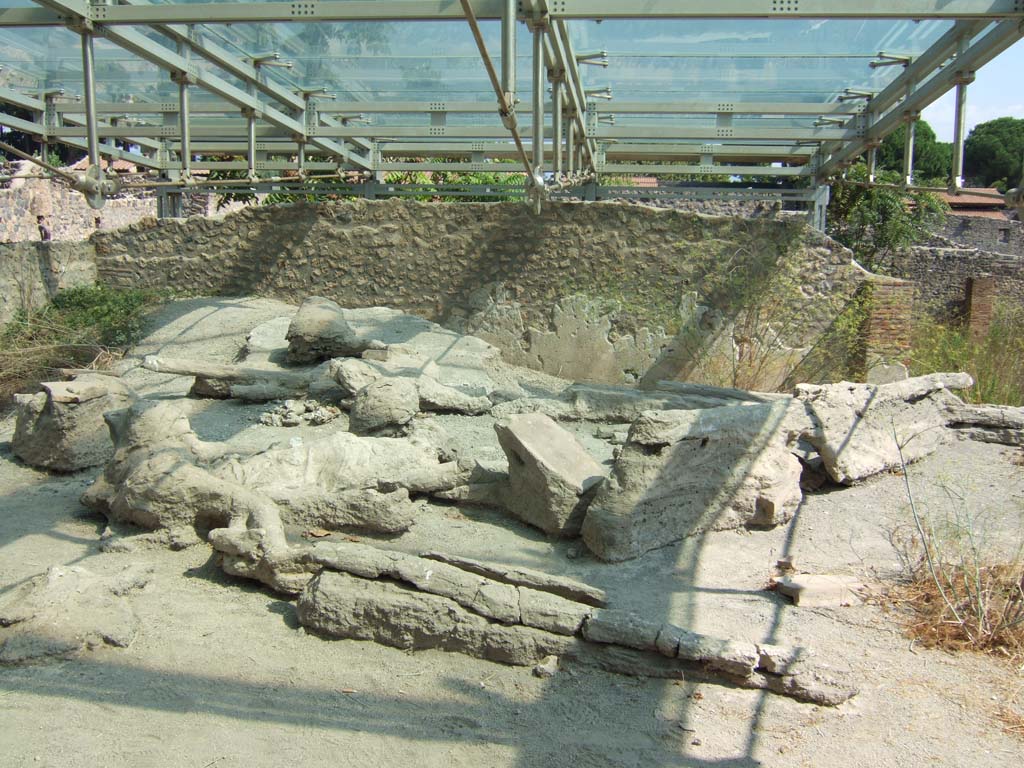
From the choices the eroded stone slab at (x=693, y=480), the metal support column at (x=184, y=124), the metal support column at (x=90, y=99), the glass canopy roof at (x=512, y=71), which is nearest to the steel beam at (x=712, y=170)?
the glass canopy roof at (x=512, y=71)

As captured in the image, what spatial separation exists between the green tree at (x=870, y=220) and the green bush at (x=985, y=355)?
955 centimetres

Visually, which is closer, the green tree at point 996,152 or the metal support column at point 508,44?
the metal support column at point 508,44

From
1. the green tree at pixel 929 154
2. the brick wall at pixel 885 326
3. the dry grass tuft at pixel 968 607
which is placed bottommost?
the dry grass tuft at pixel 968 607

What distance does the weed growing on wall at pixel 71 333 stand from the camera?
892 centimetres

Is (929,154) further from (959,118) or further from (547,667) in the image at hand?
(547,667)

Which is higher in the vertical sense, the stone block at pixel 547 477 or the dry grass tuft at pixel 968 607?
the stone block at pixel 547 477

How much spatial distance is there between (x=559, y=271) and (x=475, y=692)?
22.3 ft

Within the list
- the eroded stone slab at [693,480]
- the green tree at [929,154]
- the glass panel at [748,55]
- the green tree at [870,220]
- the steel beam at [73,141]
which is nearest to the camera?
the eroded stone slab at [693,480]

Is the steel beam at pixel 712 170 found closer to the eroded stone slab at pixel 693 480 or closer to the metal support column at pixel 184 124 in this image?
the metal support column at pixel 184 124

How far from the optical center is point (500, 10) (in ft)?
18.0

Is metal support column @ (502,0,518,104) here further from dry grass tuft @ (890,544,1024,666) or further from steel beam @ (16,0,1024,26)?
dry grass tuft @ (890,544,1024,666)

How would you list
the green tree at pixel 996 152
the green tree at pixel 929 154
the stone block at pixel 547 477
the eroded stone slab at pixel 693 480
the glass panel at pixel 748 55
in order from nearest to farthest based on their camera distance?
the eroded stone slab at pixel 693 480 → the stone block at pixel 547 477 → the glass panel at pixel 748 55 → the green tree at pixel 929 154 → the green tree at pixel 996 152

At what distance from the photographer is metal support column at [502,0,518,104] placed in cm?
535

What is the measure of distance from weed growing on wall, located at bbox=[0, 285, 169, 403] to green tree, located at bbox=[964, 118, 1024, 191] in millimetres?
39369
